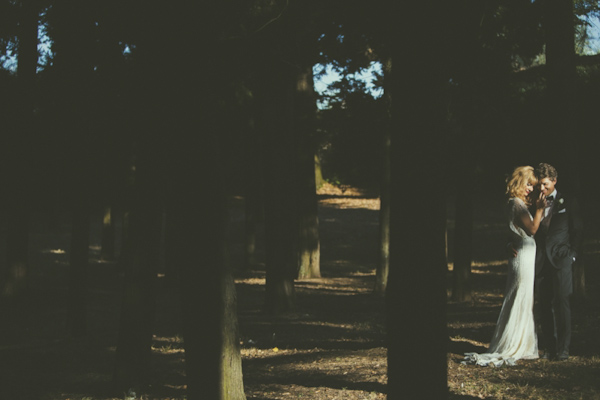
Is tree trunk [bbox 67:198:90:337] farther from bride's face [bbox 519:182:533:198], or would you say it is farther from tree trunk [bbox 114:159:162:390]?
bride's face [bbox 519:182:533:198]

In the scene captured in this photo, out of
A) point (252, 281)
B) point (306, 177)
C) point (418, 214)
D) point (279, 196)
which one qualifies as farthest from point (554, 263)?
point (252, 281)

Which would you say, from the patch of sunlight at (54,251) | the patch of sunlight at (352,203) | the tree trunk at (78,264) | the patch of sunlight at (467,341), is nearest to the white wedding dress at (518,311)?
the patch of sunlight at (467,341)

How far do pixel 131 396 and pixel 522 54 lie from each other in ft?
35.8

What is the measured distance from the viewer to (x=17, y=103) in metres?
15.7

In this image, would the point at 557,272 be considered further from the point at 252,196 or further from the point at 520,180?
the point at 252,196

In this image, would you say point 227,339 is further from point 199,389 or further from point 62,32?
point 62,32

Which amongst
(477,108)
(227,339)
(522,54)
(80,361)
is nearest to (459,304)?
(477,108)

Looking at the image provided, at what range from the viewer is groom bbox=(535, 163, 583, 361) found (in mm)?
7234

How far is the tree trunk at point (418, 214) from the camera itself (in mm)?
3848

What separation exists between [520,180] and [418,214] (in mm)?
3941

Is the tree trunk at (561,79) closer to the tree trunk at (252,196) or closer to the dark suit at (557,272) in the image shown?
the dark suit at (557,272)

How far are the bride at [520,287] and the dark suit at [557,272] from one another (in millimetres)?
153

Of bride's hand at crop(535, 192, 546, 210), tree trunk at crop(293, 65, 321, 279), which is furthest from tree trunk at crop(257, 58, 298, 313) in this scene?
bride's hand at crop(535, 192, 546, 210)

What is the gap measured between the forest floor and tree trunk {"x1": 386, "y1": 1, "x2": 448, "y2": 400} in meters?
2.44
